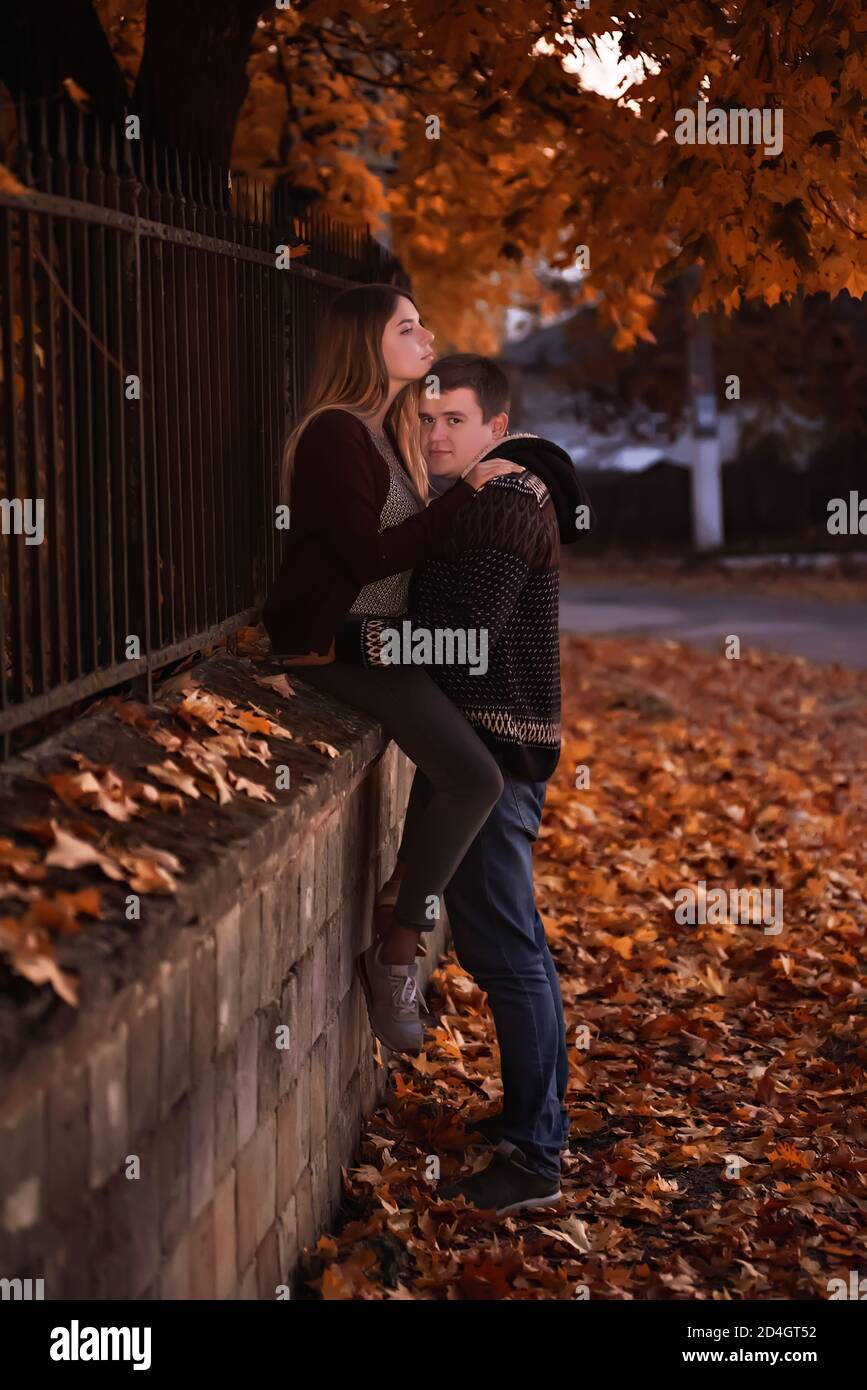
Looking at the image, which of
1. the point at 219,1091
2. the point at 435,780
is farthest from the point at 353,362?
the point at 219,1091

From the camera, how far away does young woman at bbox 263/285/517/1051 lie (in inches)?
170

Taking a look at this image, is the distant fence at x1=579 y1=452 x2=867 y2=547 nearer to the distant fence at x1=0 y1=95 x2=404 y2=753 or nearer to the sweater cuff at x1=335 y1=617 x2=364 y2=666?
the distant fence at x1=0 y1=95 x2=404 y2=753

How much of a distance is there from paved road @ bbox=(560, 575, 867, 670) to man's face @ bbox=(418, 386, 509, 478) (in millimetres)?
10929

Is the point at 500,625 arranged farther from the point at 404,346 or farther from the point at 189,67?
the point at 189,67

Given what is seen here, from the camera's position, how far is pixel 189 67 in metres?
5.88

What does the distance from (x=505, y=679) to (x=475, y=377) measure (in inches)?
32.7

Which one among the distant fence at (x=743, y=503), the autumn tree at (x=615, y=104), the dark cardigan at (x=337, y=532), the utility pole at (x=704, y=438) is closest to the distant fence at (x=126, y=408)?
the dark cardigan at (x=337, y=532)

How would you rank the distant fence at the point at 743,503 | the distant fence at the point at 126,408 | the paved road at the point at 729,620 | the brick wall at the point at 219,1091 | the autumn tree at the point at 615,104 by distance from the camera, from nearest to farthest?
the brick wall at the point at 219,1091 → the distant fence at the point at 126,408 → the autumn tree at the point at 615,104 → the paved road at the point at 729,620 → the distant fence at the point at 743,503

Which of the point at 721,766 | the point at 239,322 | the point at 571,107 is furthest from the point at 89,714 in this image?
the point at 721,766

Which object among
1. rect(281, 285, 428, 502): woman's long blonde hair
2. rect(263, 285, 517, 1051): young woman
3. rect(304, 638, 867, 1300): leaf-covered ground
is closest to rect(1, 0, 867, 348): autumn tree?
rect(281, 285, 428, 502): woman's long blonde hair

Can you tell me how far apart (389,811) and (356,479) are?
4.30 ft

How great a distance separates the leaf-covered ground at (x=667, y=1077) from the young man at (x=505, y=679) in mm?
242

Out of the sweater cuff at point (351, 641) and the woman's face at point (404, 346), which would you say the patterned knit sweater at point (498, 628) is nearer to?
the sweater cuff at point (351, 641)

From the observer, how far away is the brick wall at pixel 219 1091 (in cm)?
242
